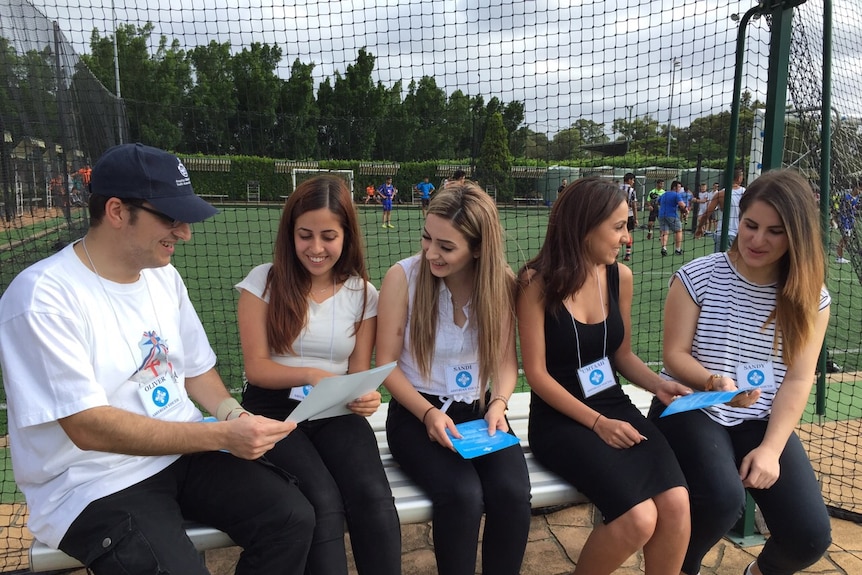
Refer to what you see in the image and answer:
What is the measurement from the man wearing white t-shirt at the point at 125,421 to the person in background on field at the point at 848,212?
465cm

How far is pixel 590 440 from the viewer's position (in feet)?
6.98

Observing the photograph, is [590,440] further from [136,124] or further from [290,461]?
[136,124]

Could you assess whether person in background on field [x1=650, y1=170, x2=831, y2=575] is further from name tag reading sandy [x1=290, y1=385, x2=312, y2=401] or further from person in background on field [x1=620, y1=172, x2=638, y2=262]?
name tag reading sandy [x1=290, y1=385, x2=312, y2=401]

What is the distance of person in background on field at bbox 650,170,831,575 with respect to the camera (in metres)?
2.07

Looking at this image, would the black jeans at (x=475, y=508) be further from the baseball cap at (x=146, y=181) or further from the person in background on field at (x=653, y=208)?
the person in background on field at (x=653, y=208)

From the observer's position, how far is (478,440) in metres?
2.07

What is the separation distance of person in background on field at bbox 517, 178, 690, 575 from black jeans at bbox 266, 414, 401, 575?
0.65 meters

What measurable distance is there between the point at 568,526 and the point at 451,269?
137 centimetres

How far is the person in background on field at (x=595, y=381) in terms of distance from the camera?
2.01 m

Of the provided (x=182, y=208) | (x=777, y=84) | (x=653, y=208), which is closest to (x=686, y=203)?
(x=653, y=208)

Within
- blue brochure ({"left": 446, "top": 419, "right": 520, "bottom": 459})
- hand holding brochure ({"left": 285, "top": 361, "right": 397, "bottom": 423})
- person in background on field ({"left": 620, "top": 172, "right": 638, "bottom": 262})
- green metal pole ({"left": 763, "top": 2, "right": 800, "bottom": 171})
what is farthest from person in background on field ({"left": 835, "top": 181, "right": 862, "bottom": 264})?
hand holding brochure ({"left": 285, "top": 361, "right": 397, "bottom": 423})

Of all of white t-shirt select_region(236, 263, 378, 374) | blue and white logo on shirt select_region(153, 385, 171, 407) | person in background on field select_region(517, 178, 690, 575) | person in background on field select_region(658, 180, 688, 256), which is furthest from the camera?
person in background on field select_region(658, 180, 688, 256)

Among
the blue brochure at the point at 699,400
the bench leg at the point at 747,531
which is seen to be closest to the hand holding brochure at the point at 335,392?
the blue brochure at the point at 699,400

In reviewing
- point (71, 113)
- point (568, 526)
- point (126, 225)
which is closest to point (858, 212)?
point (568, 526)
